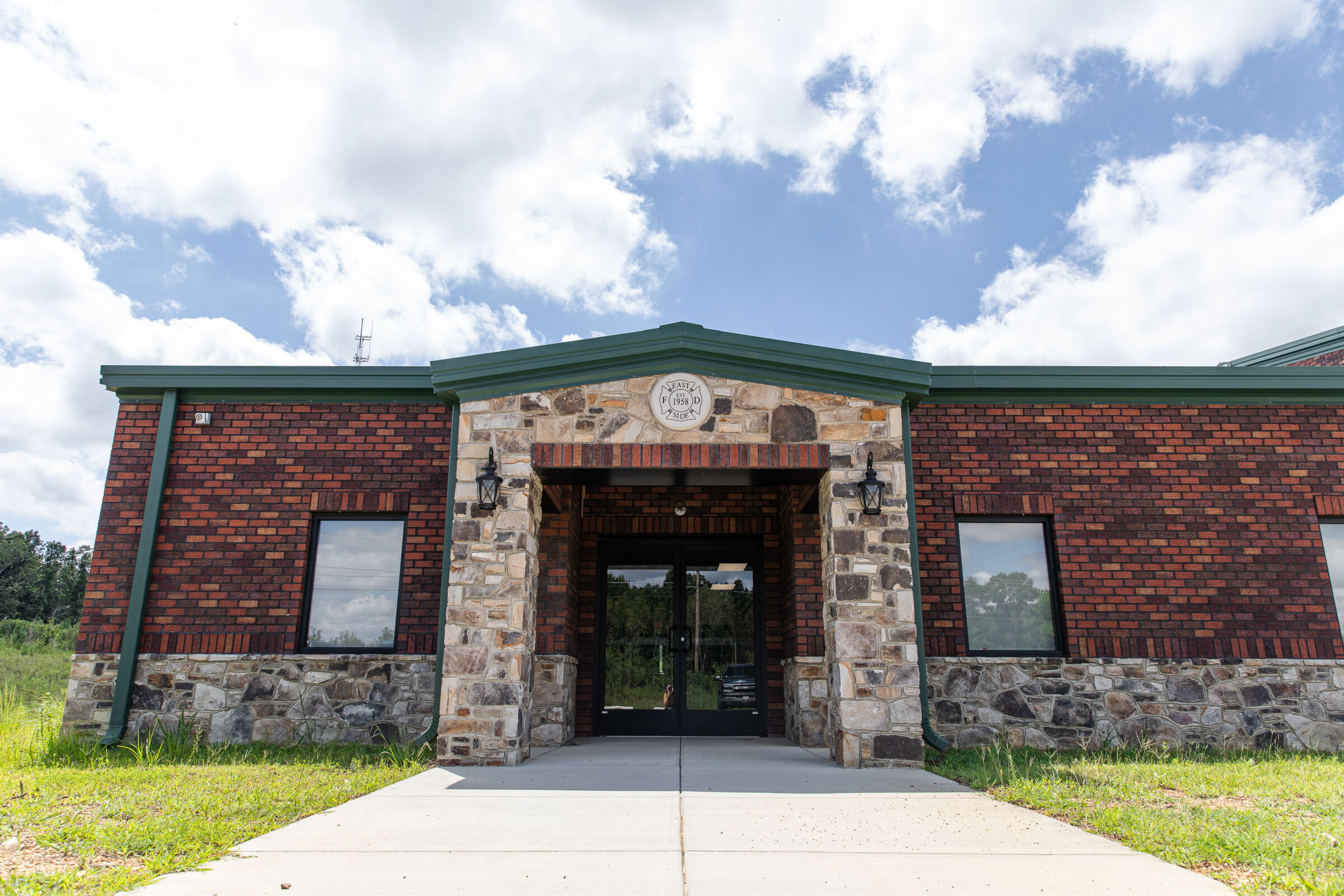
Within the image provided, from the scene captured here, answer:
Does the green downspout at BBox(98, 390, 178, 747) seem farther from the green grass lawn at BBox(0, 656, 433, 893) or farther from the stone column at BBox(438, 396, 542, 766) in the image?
the stone column at BBox(438, 396, 542, 766)

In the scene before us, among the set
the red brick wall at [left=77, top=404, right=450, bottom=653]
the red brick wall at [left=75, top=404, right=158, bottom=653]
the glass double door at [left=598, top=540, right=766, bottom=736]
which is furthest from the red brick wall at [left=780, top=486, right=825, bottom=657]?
the red brick wall at [left=75, top=404, right=158, bottom=653]

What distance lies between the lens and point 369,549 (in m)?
8.65

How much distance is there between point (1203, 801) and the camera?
530 cm

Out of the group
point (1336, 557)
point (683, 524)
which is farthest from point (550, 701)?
point (1336, 557)

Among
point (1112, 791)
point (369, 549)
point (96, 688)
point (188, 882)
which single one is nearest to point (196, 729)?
point (96, 688)

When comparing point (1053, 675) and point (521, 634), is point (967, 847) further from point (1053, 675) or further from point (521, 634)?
point (1053, 675)

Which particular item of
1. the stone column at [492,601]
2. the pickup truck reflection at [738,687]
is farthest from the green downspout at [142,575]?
the pickup truck reflection at [738,687]

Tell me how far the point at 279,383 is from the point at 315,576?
2.06 metres

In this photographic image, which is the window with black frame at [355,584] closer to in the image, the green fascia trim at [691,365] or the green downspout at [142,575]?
the green downspout at [142,575]

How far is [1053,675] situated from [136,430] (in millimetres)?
9805

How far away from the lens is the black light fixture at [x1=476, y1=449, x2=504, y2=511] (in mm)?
7160

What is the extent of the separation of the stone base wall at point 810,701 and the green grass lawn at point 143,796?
146 inches

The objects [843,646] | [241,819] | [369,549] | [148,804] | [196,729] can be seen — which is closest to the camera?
[241,819]

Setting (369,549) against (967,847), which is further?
(369,549)
